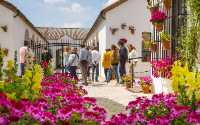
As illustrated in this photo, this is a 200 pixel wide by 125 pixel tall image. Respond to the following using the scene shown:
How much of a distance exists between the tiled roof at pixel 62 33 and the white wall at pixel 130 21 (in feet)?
48.2

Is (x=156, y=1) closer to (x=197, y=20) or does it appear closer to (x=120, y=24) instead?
(x=197, y=20)

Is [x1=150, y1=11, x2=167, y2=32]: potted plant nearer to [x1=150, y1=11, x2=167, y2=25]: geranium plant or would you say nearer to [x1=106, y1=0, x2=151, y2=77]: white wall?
[x1=150, y1=11, x2=167, y2=25]: geranium plant

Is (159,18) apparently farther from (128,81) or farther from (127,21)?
(127,21)

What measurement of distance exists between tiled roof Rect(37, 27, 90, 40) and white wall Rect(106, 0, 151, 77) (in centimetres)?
1469

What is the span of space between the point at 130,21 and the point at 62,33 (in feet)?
54.7

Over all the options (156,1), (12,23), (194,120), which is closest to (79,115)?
(194,120)

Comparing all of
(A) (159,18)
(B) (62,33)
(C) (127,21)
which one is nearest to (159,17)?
(A) (159,18)

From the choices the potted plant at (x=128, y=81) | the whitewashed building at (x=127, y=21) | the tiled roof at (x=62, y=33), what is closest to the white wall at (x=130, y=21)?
the whitewashed building at (x=127, y=21)

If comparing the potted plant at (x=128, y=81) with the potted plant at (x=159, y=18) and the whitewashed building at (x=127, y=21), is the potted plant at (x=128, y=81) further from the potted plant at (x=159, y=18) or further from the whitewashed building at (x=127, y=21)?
the whitewashed building at (x=127, y=21)

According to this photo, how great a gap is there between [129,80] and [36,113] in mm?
6156

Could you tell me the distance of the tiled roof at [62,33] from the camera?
25325 mm

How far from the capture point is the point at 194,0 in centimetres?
416

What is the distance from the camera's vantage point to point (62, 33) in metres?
26.4

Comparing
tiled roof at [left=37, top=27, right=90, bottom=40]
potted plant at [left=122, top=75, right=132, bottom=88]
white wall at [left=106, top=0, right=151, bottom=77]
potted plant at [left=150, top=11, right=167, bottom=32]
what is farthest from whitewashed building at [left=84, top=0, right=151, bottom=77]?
tiled roof at [left=37, top=27, right=90, bottom=40]
